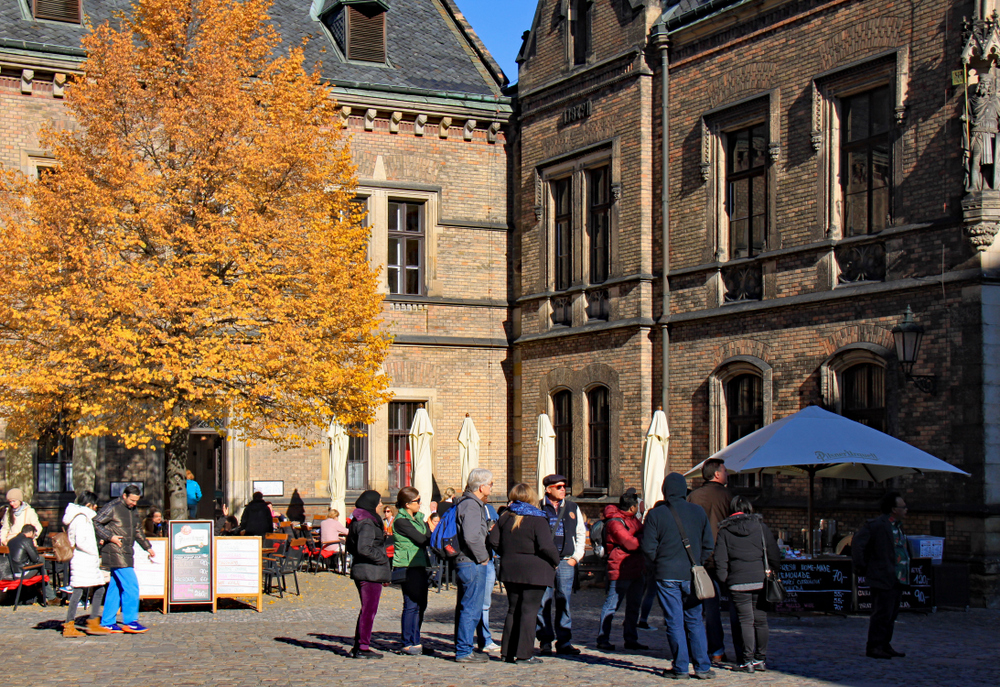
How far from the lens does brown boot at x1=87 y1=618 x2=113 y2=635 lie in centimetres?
1322

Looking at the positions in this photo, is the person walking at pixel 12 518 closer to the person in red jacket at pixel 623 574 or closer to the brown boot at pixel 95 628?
the brown boot at pixel 95 628

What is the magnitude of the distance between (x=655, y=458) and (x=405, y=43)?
1262 centimetres

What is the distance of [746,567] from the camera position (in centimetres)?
1085

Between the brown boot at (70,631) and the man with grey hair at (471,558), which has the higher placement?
the man with grey hair at (471,558)

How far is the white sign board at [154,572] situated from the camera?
600 inches

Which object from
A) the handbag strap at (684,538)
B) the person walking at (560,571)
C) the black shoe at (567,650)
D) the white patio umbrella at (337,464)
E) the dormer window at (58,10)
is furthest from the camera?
the dormer window at (58,10)

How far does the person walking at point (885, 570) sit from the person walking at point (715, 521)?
4.67 feet

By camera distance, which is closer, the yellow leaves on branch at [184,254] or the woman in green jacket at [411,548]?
the woman in green jacket at [411,548]

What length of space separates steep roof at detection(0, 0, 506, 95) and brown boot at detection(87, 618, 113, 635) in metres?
14.6

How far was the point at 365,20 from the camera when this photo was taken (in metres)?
27.2

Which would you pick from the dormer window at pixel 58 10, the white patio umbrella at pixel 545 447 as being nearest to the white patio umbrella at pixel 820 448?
the white patio umbrella at pixel 545 447

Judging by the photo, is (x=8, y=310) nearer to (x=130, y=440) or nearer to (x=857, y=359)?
(x=130, y=440)

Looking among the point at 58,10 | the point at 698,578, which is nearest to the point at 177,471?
the point at 698,578

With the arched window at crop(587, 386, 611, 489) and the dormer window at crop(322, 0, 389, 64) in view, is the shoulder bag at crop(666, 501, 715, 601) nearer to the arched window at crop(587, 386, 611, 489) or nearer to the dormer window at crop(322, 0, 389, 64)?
the arched window at crop(587, 386, 611, 489)
